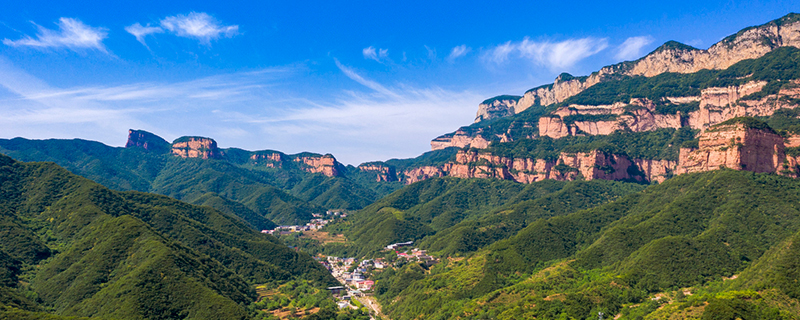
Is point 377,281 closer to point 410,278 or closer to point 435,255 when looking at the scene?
point 410,278

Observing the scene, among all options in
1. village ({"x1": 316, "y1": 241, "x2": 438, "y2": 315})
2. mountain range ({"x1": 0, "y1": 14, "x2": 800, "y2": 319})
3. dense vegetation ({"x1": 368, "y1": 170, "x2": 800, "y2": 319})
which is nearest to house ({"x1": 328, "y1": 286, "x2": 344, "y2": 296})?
village ({"x1": 316, "y1": 241, "x2": 438, "y2": 315})

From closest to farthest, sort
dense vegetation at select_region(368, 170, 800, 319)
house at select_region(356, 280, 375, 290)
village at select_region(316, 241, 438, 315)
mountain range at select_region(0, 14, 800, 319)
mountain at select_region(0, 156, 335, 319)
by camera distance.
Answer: dense vegetation at select_region(368, 170, 800, 319)
mountain range at select_region(0, 14, 800, 319)
mountain at select_region(0, 156, 335, 319)
village at select_region(316, 241, 438, 315)
house at select_region(356, 280, 375, 290)

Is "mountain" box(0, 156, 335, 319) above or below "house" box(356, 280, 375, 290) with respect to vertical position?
above

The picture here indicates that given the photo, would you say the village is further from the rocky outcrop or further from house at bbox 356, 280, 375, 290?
the rocky outcrop

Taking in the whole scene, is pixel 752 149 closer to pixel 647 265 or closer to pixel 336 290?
pixel 647 265

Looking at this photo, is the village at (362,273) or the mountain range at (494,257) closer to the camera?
the mountain range at (494,257)

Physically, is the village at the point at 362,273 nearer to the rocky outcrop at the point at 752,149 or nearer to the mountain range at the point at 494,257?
the mountain range at the point at 494,257

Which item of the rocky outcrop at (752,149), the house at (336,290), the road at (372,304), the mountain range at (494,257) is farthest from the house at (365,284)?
the rocky outcrop at (752,149)

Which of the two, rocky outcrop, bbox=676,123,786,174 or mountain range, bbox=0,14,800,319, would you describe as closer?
mountain range, bbox=0,14,800,319

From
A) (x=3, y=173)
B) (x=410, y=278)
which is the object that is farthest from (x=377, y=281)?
(x=3, y=173)
